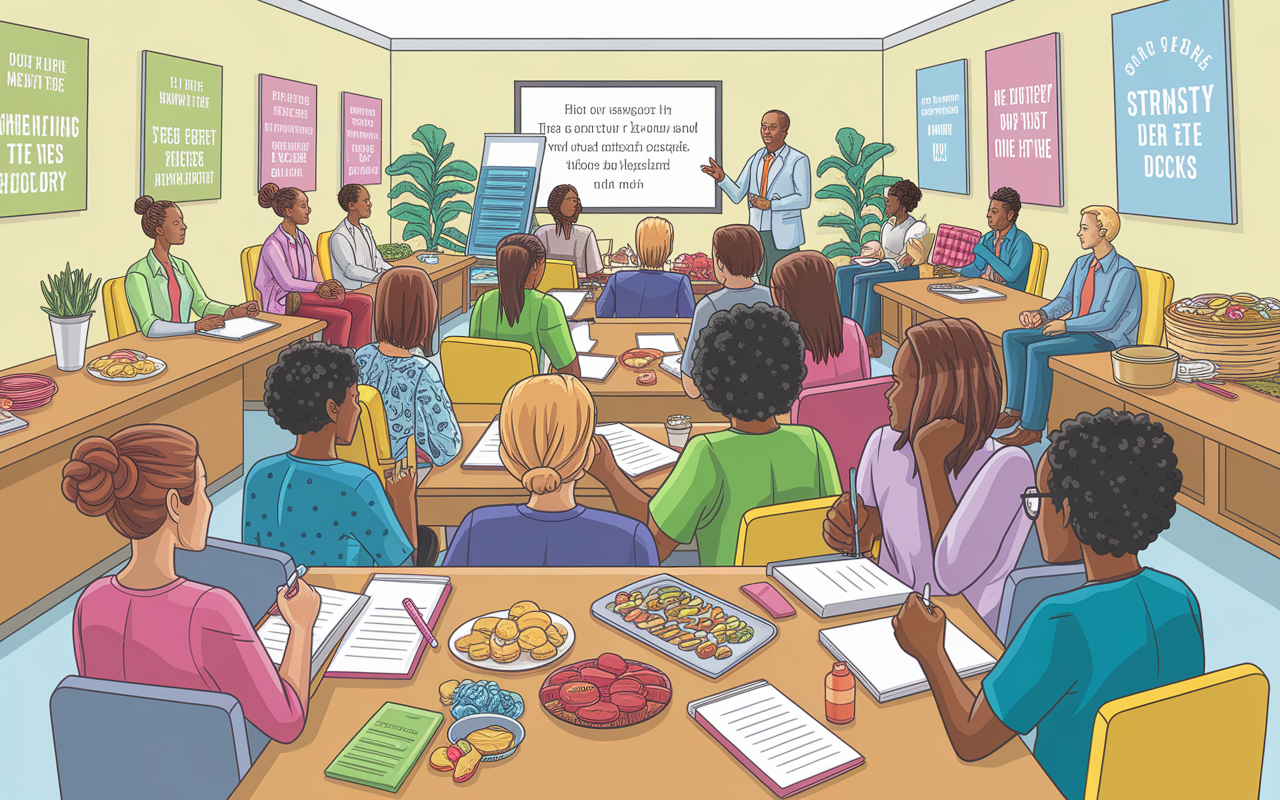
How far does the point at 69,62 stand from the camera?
202 inches

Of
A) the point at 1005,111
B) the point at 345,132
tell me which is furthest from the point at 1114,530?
the point at 345,132

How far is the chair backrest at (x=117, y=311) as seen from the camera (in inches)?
184

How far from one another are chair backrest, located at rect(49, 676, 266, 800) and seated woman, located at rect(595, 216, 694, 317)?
4233 millimetres

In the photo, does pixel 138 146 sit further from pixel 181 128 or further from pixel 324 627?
pixel 324 627

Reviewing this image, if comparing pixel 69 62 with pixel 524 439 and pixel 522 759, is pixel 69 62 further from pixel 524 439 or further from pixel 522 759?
pixel 522 759

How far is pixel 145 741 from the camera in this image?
1380 mm

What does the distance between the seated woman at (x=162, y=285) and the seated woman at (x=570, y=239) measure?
8.09ft

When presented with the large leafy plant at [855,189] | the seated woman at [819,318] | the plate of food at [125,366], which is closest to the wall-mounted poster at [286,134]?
the plate of food at [125,366]

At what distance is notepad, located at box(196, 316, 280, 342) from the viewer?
456 centimetres

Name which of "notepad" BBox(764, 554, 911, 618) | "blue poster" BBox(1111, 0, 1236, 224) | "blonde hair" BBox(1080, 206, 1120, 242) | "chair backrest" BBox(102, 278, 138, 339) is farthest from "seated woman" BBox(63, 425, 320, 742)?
"blue poster" BBox(1111, 0, 1236, 224)

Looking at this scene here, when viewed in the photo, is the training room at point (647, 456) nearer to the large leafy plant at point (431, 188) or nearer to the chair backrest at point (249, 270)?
the chair backrest at point (249, 270)

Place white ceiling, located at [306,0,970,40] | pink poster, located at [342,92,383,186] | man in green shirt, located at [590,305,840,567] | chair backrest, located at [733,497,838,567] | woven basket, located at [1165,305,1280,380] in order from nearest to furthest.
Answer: chair backrest, located at [733,497,838,567] < man in green shirt, located at [590,305,840,567] < woven basket, located at [1165,305,1280,380] < white ceiling, located at [306,0,970,40] < pink poster, located at [342,92,383,186]

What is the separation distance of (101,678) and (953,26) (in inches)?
348

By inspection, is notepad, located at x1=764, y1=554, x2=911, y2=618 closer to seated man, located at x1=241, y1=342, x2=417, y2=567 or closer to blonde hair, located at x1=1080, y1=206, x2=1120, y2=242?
seated man, located at x1=241, y1=342, x2=417, y2=567
